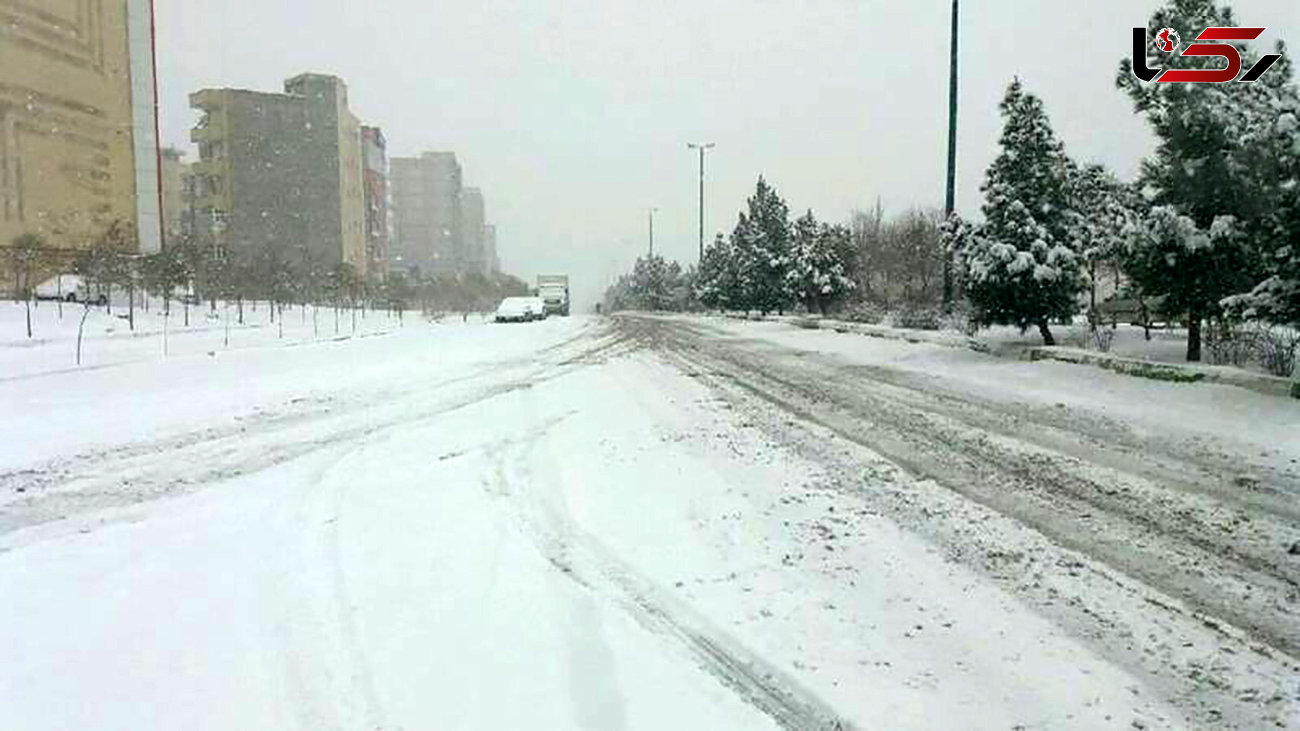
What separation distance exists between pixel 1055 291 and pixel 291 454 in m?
14.0

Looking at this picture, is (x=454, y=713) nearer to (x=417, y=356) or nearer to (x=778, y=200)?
(x=417, y=356)

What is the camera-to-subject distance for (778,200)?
50062 millimetres

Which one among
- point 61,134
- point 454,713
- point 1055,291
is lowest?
point 454,713

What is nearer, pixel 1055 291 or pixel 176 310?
pixel 1055 291

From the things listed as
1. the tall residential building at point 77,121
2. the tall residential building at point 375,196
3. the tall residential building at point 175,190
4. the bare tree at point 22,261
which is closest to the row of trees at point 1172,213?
the bare tree at point 22,261

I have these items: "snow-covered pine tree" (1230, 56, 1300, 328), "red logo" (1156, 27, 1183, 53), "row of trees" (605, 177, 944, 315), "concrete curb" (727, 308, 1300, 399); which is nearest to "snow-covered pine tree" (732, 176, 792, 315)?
"row of trees" (605, 177, 944, 315)

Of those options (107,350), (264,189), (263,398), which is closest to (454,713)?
(263,398)

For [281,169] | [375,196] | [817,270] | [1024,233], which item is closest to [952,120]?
[1024,233]

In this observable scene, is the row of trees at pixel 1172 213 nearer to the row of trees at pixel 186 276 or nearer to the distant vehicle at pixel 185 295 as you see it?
the row of trees at pixel 186 276

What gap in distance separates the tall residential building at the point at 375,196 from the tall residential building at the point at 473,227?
35.5 meters

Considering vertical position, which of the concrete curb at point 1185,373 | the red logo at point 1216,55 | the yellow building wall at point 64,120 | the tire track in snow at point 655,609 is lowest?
the tire track in snow at point 655,609

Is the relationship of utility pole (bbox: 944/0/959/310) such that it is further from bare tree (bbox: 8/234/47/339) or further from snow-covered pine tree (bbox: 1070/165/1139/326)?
bare tree (bbox: 8/234/47/339)

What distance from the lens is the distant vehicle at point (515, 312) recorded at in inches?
1679

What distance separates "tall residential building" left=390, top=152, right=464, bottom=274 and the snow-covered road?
133 metres
